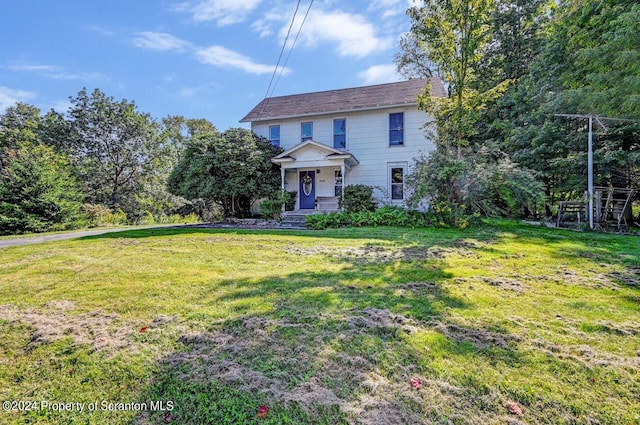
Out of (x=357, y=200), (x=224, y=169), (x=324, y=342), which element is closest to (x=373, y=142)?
(x=357, y=200)

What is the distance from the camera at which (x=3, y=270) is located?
5.01 meters

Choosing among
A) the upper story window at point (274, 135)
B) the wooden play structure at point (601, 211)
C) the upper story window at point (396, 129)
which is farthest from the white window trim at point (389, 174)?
the upper story window at point (274, 135)

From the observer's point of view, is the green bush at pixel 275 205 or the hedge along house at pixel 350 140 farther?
the hedge along house at pixel 350 140

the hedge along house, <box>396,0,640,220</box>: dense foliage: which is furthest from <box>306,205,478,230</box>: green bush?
the hedge along house

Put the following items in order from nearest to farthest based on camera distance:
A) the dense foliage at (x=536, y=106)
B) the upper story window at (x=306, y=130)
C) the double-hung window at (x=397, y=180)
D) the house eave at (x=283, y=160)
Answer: the dense foliage at (x=536, y=106), the house eave at (x=283, y=160), the double-hung window at (x=397, y=180), the upper story window at (x=306, y=130)

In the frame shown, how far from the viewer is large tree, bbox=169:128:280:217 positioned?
13.6 m

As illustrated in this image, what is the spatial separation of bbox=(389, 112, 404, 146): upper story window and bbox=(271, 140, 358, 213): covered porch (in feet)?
7.13

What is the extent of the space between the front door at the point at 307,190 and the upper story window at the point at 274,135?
241 centimetres

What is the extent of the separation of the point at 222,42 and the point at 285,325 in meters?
11.1

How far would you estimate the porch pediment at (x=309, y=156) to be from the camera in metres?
13.9

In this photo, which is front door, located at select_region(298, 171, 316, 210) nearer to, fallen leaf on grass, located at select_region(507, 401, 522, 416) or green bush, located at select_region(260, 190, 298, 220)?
green bush, located at select_region(260, 190, 298, 220)

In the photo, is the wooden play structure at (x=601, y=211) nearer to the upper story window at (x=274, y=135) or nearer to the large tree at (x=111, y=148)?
the upper story window at (x=274, y=135)

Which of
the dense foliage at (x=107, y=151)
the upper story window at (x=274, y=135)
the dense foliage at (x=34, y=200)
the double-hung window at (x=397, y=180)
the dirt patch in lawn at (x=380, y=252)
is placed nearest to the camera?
the dirt patch in lawn at (x=380, y=252)

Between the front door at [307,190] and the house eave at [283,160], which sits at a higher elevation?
the house eave at [283,160]
